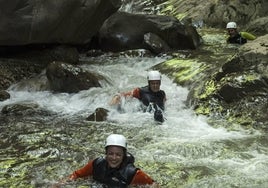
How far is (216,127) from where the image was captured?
8500 millimetres

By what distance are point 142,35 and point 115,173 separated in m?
10.5

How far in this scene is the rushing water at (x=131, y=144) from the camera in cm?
615

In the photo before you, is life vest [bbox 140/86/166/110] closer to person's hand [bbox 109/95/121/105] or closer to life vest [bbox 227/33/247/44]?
person's hand [bbox 109/95/121/105]

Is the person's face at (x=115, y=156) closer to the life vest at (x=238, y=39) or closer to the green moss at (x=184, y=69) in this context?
the green moss at (x=184, y=69)

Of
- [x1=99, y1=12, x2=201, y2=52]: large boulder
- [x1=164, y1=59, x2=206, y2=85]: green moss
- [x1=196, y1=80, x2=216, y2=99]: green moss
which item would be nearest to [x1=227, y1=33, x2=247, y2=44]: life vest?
[x1=99, y1=12, x2=201, y2=52]: large boulder

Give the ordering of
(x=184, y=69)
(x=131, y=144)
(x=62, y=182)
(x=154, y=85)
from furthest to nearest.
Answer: (x=184, y=69) < (x=154, y=85) < (x=131, y=144) < (x=62, y=182)

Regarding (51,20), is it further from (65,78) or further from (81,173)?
(81,173)

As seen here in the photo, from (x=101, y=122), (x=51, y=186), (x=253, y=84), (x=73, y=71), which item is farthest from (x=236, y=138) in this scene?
(x=73, y=71)

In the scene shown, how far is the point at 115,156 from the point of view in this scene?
5.37m

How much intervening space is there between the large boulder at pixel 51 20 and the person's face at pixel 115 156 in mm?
6883

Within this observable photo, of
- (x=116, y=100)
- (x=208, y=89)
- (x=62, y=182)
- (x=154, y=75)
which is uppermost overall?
(x=154, y=75)

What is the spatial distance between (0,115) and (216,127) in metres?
4.25

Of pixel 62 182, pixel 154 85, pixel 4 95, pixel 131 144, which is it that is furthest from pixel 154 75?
pixel 62 182

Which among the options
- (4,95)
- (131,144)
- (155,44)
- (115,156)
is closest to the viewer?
(115,156)
